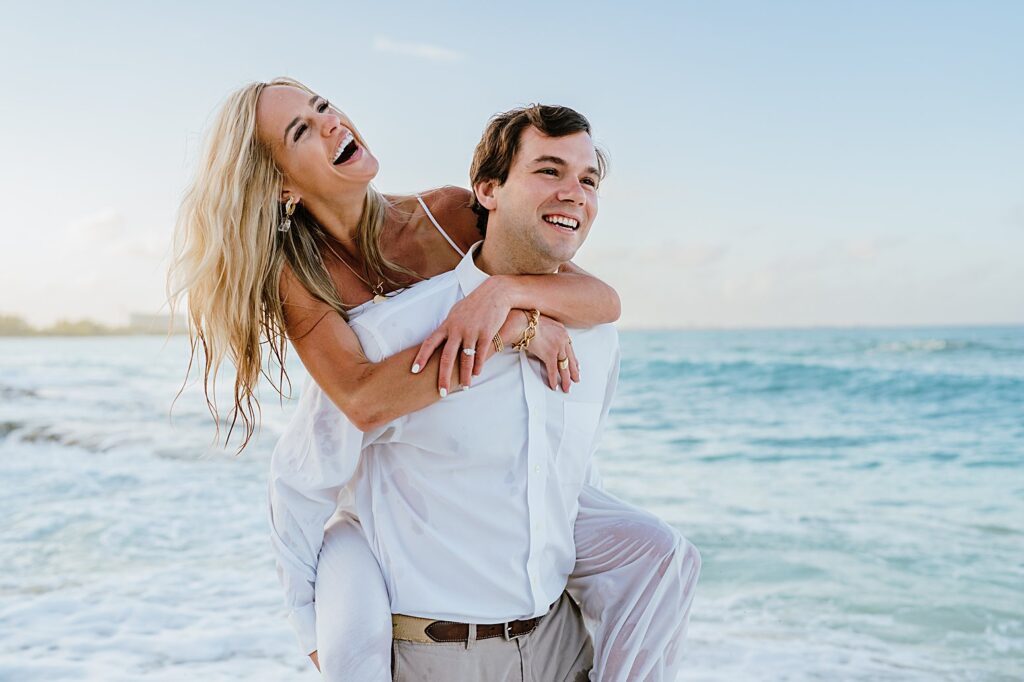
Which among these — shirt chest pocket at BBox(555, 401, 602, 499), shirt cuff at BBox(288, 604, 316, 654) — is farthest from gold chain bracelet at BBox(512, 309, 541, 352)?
shirt cuff at BBox(288, 604, 316, 654)

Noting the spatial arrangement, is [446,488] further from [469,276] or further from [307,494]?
[469,276]

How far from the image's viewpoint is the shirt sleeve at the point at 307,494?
2357 millimetres

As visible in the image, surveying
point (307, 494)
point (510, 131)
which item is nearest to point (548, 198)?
point (510, 131)

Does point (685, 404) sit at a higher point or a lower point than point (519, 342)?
lower

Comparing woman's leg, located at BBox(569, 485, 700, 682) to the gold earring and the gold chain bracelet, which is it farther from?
→ the gold earring

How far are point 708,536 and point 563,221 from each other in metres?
6.00

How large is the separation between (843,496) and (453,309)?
8704 millimetres

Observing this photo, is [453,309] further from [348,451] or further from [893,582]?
[893,582]

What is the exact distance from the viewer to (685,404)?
1942 cm

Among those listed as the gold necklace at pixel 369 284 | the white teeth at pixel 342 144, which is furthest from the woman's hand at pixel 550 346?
the white teeth at pixel 342 144

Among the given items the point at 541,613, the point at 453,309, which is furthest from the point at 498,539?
the point at 453,309

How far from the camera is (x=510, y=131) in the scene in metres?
2.62

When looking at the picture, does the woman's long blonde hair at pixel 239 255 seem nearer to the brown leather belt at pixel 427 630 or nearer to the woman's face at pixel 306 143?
the woman's face at pixel 306 143

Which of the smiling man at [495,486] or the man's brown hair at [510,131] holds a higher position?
the man's brown hair at [510,131]
